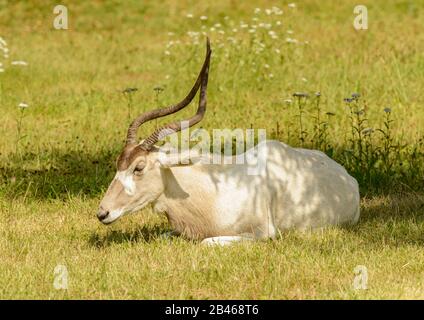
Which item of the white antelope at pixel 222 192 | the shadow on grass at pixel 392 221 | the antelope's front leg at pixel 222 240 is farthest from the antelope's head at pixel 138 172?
the shadow on grass at pixel 392 221

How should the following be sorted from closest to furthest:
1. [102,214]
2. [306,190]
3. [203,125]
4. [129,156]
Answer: [102,214]
[129,156]
[306,190]
[203,125]

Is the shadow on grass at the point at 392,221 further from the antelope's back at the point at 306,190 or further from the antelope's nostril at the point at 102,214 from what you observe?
the antelope's nostril at the point at 102,214

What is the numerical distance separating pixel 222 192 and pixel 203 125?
15.9 feet

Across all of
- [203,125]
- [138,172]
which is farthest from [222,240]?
[203,125]

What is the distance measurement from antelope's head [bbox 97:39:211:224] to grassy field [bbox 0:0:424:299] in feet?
1.33

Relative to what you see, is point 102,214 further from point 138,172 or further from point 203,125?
point 203,125

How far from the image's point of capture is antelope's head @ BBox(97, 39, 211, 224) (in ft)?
27.9

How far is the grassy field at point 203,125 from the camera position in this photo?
26.0 feet

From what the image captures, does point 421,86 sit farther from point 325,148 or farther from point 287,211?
point 287,211

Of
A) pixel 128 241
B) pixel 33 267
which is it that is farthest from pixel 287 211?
pixel 33 267

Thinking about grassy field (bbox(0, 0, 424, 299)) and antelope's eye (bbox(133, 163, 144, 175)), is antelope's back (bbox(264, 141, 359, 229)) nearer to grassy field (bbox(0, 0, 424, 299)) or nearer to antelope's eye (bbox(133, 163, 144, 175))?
grassy field (bbox(0, 0, 424, 299))

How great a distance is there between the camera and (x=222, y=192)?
8.88m

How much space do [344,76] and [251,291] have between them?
878 centimetres

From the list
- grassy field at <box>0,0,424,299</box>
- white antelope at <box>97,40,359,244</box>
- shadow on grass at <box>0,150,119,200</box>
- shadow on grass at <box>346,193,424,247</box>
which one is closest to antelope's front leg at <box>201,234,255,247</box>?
white antelope at <box>97,40,359,244</box>
